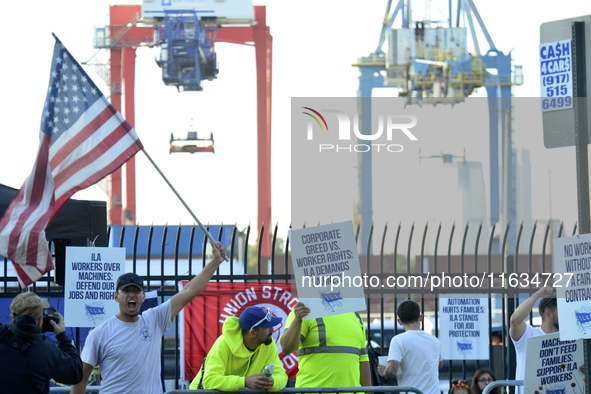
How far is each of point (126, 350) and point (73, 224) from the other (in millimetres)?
2872

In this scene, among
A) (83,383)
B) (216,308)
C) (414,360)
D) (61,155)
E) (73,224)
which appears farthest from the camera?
(216,308)

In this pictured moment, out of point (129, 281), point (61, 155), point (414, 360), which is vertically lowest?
point (414, 360)

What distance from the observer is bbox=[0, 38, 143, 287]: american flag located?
245 inches

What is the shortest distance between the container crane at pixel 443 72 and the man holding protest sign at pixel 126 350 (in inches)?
1504

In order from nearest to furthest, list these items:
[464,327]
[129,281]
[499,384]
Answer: [129,281]
[499,384]
[464,327]

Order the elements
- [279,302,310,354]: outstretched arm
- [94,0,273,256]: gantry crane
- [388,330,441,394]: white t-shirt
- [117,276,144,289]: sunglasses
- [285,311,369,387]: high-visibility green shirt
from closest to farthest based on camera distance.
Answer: [117,276,144,289]: sunglasses
[279,302,310,354]: outstretched arm
[285,311,369,387]: high-visibility green shirt
[388,330,441,394]: white t-shirt
[94,0,273,256]: gantry crane

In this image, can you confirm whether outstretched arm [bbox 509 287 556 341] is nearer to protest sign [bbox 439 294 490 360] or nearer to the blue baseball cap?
the blue baseball cap

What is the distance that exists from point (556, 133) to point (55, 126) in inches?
146

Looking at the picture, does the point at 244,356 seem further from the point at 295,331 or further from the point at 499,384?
the point at 499,384

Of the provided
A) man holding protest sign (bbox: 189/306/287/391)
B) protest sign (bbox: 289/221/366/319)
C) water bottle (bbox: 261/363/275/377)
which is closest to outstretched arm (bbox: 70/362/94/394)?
man holding protest sign (bbox: 189/306/287/391)

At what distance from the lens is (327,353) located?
595cm

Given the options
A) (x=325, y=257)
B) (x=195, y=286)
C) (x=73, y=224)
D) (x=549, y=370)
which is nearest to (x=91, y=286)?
(x=73, y=224)

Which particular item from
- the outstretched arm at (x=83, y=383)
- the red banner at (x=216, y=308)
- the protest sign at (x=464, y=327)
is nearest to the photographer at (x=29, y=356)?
the outstretched arm at (x=83, y=383)

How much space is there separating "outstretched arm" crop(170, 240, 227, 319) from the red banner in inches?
129
